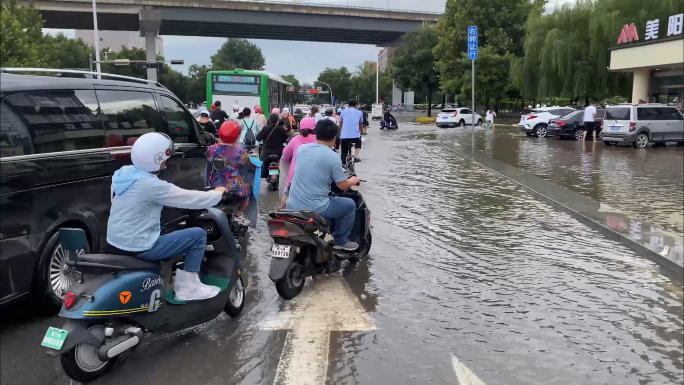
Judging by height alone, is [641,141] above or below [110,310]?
above

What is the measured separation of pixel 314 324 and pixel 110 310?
5.80ft

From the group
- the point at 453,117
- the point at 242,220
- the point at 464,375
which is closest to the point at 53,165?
the point at 242,220

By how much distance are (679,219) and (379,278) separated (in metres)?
5.48

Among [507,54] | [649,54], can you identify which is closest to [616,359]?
[649,54]

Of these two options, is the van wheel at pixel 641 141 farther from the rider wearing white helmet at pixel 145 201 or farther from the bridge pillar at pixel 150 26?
the bridge pillar at pixel 150 26

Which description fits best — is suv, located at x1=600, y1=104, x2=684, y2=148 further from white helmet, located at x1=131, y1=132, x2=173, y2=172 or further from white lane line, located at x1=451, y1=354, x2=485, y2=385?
white helmet, located at x1=131, y1=132, x2=173, y2=172

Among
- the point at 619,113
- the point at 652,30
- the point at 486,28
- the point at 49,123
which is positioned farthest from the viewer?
Answer: the point at 486,28

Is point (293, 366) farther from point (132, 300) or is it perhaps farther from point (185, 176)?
point (185, 176)

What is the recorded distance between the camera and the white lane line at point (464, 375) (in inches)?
159

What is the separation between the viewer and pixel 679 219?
9.19 meters

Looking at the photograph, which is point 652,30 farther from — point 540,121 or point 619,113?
point 619,113

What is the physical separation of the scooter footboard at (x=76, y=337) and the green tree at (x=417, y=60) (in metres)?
53.8

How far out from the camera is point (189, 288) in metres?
4.56

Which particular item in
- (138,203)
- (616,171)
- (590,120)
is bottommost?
(616,171)
